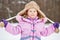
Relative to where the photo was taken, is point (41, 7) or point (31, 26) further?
point (41, 7)

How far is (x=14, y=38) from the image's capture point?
3.46 feet

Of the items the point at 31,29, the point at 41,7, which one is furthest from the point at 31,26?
the point at 41,7

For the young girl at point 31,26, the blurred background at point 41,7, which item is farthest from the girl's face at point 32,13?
the blurred background at point 41,7

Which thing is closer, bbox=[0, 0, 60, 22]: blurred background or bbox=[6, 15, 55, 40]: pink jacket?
bbox=[6, 15, 55, 40]: pink jacket

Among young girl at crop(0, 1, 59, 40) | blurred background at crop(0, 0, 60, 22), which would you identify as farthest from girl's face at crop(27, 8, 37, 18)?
blurred background at crop(0, 0, 60, 22)

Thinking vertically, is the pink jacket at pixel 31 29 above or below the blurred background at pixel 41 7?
below

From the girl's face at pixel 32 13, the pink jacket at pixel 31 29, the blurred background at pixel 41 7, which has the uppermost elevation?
the blurred background at pixel 41 7

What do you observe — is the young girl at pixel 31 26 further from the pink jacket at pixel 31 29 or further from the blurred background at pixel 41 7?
the blurred background at pixel 41 7

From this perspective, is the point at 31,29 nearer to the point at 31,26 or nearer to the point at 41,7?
the point at 31,26

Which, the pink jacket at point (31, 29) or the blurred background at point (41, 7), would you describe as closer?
the pink jacket at point (31, 29)

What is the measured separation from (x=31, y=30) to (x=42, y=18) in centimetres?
→ 8

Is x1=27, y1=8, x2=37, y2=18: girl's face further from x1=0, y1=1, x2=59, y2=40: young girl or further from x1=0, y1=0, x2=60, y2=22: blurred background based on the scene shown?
x1=0, y1=0, x2=60, y2=22: blurred background

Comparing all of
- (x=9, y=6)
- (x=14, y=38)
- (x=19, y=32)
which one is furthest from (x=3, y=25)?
(x=9, y=6)

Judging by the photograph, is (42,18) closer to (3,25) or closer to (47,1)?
(3,25)
